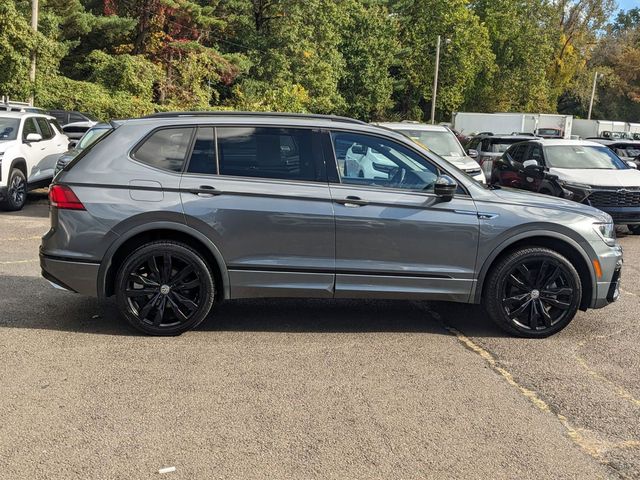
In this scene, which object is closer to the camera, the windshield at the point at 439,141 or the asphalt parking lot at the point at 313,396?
the asphalt parking lot at the point at 313,396

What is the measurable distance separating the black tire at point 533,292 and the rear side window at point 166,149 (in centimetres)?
278

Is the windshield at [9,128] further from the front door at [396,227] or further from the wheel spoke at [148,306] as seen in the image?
the front door at [396,227]

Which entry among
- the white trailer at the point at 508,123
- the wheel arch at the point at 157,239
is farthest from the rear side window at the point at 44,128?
the white trailer at the point at 508,123

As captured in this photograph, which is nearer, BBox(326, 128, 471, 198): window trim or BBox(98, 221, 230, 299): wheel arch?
BBox(98, 221, 230, 299): wheel arch

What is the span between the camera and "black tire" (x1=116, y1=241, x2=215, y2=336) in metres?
5.12

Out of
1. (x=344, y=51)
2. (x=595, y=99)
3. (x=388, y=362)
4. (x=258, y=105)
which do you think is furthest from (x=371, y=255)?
(x=595, y=99)

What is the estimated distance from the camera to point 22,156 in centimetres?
1185

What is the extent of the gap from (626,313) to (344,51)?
43197mm

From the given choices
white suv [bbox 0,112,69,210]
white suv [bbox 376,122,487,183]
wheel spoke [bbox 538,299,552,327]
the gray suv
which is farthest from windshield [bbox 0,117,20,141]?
wheel spoke [bbox 538,299,552,327]

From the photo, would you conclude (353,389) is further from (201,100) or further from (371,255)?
(201,100)

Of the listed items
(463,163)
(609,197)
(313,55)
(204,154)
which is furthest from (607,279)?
(313,55)

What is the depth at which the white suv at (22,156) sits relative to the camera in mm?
11422

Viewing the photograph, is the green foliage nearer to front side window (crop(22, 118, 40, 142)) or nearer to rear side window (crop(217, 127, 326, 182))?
front side window (crop(22, 118, 40, 142))

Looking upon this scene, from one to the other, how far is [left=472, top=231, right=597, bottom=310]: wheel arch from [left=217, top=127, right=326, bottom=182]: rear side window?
1.58 meters
